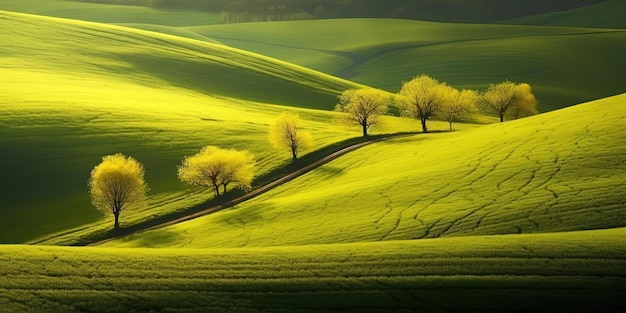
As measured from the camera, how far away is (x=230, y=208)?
202 feet

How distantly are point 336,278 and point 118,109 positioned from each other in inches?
2570

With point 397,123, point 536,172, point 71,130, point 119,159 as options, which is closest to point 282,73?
point 397,123

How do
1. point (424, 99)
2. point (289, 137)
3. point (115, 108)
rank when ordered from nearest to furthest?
point (289, 137) < point (424, 99) < point (115, 108)

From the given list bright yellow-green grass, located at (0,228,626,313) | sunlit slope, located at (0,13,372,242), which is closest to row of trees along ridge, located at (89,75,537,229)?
sunlit slope, located at (0,13,372,242)

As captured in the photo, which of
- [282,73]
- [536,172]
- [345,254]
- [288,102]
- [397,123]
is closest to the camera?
[345,254]

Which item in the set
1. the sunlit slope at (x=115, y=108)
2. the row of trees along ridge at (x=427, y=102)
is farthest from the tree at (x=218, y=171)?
the row of trees along ridge at (x=427, y=102)

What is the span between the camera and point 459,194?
49.9m

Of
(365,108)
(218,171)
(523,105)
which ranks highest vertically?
(523,105)

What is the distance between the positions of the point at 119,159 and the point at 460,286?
138 feet

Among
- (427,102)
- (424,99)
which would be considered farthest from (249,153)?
(427,102)

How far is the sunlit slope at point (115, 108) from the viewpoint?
67438mm

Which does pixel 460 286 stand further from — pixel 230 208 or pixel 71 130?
pixel 71 130

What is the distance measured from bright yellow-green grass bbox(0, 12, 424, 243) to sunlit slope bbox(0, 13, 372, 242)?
18 centimetres

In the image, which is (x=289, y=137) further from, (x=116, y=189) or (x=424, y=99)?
(x=424, y=99)
